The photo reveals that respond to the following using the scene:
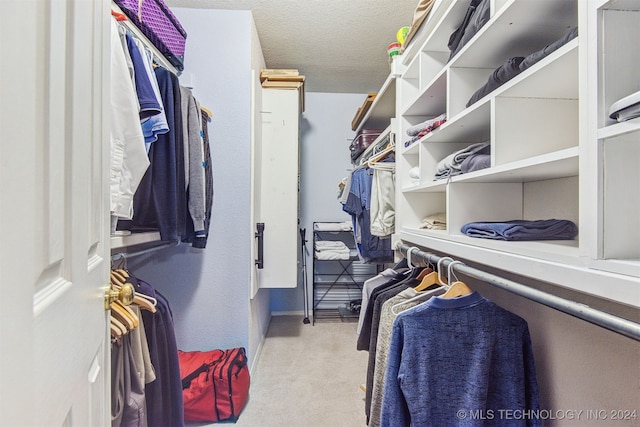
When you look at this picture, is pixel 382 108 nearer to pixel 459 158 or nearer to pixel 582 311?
pixel 459 158

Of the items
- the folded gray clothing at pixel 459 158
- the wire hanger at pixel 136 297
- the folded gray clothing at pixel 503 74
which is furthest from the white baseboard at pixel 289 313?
the folded gray clothing at pixel 503 74

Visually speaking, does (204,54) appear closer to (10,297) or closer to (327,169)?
(327,169)

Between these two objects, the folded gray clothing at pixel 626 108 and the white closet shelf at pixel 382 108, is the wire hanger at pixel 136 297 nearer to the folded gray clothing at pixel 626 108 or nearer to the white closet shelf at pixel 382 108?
the folded gray clothing at pixel 626 108

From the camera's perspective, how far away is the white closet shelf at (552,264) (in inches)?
18.7

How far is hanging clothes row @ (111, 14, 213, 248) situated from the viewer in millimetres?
899

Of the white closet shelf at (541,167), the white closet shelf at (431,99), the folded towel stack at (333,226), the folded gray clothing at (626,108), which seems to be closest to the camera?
the folded gray clothing at (626,108)

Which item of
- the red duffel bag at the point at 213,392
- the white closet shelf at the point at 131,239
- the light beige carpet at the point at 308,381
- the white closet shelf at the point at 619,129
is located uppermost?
the white closet shelf at the point at 619,129

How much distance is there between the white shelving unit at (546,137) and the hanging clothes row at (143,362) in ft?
3.67

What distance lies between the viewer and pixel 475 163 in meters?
0.96

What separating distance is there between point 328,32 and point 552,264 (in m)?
2.15

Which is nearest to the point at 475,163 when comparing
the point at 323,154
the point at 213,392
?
the point at 213,392

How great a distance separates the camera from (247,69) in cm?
190

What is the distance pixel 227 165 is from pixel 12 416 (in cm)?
172

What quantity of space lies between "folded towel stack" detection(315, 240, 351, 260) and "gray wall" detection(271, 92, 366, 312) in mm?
332
